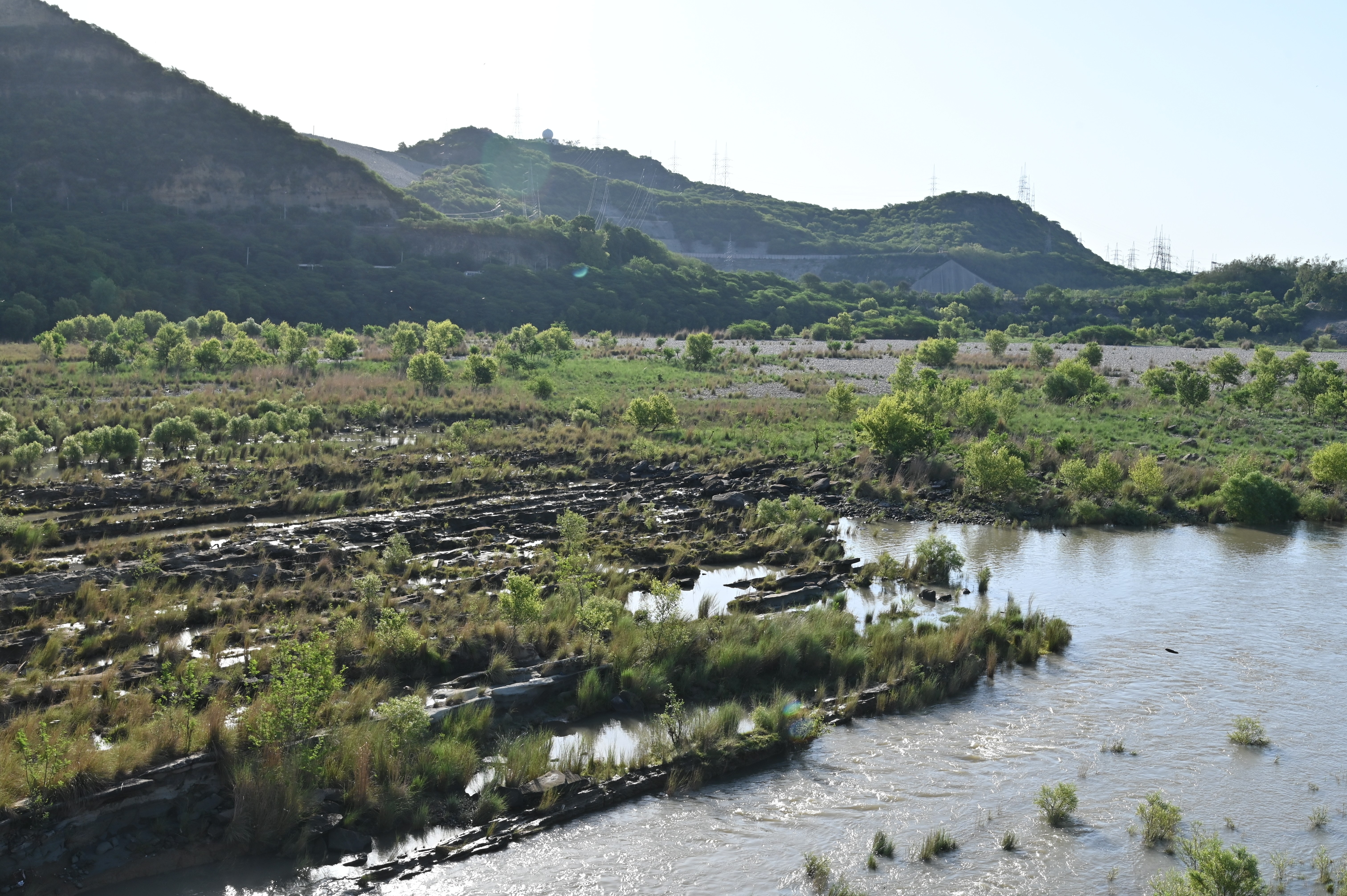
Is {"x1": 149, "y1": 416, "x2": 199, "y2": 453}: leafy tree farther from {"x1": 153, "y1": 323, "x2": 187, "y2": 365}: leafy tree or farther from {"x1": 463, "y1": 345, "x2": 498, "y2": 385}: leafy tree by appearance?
{"x1": 153, "y1": 323, "x2": 187, "y2": 365}: leafy tree

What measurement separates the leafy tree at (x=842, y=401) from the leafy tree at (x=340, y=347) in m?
32.3

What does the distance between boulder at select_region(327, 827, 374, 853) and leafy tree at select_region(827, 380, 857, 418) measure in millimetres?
35607

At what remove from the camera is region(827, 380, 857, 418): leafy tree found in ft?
147

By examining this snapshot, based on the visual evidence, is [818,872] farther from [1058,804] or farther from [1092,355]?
[1092,355]

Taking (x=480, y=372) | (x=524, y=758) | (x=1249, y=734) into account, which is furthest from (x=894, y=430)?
(x=480, y=372)

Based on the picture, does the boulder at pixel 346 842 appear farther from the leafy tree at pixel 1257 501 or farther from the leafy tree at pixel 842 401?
the leafy tree at pixel 842 401

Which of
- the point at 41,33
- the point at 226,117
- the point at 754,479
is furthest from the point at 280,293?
the point at 754,479

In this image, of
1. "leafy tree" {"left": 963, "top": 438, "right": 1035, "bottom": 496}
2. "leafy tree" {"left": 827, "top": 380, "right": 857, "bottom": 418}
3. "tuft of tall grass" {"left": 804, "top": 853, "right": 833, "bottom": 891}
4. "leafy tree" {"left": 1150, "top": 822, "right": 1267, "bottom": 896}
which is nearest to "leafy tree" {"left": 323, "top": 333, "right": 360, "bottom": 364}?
"leafy tree" {"left": 827, "top": 380, "right": 857, "bottom": 418}

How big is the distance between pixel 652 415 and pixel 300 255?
7502 cm

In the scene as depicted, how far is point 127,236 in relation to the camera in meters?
91.3

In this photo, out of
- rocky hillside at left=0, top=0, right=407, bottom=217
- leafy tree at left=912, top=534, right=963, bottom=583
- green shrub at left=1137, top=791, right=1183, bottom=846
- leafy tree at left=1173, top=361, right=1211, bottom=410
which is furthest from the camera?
rocky hillside at left=0, top=0, right=407, bottom=217

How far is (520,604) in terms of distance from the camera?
16.4 meters

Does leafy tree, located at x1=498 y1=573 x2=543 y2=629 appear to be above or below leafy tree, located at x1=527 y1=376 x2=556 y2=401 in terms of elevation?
below

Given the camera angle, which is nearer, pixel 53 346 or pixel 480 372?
pixel 480 372
